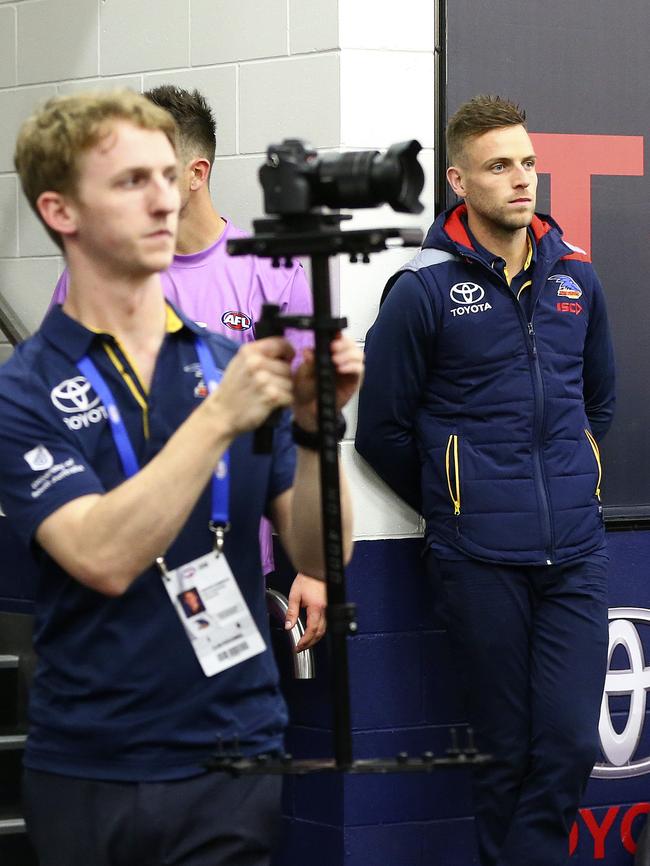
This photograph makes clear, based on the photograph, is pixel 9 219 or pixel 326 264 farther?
pixel 9 219

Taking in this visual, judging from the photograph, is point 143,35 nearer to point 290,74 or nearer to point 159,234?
point 290,74

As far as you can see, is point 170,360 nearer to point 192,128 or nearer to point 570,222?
point 192,128

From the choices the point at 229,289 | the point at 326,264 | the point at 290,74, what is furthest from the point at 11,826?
the point at 326,264

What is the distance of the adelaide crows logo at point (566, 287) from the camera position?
12.3ft

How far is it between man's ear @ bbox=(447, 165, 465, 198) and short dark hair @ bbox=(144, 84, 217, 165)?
1.93 ft

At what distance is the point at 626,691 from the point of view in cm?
416

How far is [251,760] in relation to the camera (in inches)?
73.1

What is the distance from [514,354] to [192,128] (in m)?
Result: 0.95

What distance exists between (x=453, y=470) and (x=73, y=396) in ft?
5.83

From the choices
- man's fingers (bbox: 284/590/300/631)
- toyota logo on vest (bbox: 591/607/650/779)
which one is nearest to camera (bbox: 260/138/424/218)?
man's fingers (bbox: 284/590/300/631)

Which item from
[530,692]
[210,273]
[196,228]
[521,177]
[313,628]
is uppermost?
[521,177]

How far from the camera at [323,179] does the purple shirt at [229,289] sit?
1.71m

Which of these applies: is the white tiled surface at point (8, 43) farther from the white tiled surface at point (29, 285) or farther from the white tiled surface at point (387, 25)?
the white tiled surface at point (387, 25)

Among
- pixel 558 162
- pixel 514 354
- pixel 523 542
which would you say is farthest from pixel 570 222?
pixel 523 542
